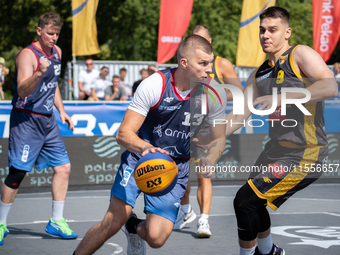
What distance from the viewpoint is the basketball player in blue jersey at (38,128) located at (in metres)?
6.18

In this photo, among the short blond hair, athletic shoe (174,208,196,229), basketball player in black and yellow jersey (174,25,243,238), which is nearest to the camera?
the short blond hair

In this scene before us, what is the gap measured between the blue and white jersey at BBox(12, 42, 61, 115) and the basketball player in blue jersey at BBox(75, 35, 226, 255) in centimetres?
208

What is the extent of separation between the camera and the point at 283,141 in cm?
466

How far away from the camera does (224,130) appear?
4.89 metres

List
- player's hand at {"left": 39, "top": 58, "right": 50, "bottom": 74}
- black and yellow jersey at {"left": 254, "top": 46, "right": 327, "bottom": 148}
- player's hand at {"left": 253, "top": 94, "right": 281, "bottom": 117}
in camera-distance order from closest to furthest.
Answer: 1. player's hand at {"left": 253, "top": 94, "right": 281, "bottom": 117}
2. black and yellow jersey at {"left": 254, "top": 46, "right": 327, "bottom": 148}
3. player's hand at {"left": 39, "top": 58, "right": 50, "bottom": 74}

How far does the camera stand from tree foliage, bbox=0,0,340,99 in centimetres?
2725

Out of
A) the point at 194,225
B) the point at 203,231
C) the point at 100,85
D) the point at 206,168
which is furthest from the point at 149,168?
the point at 100,85

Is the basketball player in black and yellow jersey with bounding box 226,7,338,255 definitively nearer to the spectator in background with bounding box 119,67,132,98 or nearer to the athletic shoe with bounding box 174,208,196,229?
the athletic shoe with bounding box 174,208,196,229

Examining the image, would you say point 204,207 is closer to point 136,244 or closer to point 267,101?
point 136,244

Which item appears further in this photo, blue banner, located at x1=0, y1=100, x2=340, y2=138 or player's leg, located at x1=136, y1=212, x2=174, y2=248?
blue banner, located at x1=0, y1=100, x2=340, y2=138

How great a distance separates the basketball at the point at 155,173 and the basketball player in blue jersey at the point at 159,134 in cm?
19

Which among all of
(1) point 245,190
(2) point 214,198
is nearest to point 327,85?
(1) point 245,190

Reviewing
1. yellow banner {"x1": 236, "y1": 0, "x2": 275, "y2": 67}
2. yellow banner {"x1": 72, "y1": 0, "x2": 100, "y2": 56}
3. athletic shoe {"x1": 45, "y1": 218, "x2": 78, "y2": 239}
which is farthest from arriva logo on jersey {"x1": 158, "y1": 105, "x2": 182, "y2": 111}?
yellow banner {"x1": 72, "y1": 0, "x2": 100, "y2": 56}

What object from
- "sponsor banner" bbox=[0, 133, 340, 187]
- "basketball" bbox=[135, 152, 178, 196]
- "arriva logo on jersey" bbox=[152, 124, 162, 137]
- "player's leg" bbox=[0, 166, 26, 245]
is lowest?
"sponsor banner" bbox=[0, 133, 340, 187]
